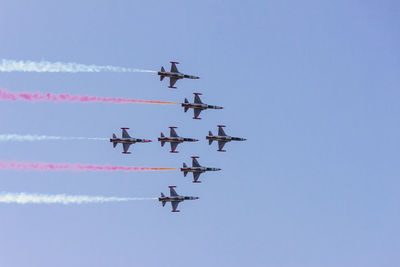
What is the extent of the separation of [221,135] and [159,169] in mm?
16430

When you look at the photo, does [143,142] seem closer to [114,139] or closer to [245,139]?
[114,139]

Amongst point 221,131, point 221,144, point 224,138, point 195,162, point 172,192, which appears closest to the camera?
point 172,192

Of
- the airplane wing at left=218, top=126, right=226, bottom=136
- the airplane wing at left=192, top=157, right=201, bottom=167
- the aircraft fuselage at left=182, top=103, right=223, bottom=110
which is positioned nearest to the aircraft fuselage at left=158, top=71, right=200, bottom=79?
the aircraft fuselage at left=182, top=103, right=223, bottom=110

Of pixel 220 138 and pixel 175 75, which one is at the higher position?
pixel 175 75

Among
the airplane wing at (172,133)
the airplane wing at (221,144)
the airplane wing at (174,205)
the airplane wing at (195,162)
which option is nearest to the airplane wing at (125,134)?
the airplane wing at (172,133)

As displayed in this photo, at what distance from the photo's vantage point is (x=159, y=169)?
181625mm

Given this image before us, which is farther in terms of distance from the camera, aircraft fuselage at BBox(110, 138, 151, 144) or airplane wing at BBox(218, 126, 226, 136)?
airplane wing at BBox(218, 126, 226, 136)

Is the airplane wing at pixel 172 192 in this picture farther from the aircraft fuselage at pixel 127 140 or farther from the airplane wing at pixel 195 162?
the aircraft fuselage at pixel 127 140

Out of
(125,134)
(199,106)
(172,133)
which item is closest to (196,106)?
(199,106)

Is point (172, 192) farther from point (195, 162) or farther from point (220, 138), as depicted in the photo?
point (220, 138)

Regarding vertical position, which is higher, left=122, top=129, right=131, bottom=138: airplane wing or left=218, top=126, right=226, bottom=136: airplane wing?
left=218, top=126, right=226, bottom=136: airplane wing

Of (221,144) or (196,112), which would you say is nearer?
(196,112)

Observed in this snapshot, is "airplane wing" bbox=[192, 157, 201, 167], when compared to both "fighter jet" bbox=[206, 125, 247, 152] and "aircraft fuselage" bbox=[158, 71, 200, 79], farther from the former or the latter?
"aircraft fuselage" bbox=[158, 71, 200, 79]

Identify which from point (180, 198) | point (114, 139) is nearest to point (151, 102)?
point (114, 139)
